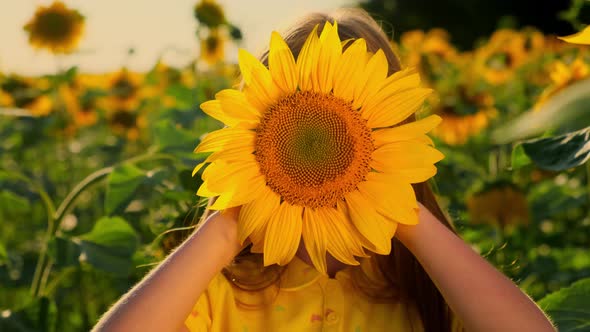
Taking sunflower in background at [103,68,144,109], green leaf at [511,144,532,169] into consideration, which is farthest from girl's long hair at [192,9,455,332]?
sunflower in background at [103,68,144,109]

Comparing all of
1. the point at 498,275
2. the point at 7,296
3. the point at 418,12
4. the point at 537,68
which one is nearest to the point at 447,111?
the point at 537,68

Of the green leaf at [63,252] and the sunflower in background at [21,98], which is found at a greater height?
the green leaf at [63,252]

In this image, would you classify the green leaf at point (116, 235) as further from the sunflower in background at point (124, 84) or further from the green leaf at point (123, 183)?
the sunflower in background at point (124, 84)

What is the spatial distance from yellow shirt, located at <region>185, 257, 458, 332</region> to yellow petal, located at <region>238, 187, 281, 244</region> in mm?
253

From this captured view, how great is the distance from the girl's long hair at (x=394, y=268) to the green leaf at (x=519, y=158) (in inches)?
4.3

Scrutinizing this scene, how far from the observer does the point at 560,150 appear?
87 centimetres

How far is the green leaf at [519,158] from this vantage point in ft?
3.07

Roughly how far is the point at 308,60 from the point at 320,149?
0.08 m

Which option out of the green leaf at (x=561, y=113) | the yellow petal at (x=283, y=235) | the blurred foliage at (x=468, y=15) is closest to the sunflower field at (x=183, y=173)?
the green leaf at (x=561, y=113)

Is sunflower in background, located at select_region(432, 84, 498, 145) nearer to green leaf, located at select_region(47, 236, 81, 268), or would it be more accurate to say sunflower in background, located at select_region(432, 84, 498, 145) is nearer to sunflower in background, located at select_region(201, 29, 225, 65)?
sunflower in background, located at select_region(201, 29, 225, 65)

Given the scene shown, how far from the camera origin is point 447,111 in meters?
2.88

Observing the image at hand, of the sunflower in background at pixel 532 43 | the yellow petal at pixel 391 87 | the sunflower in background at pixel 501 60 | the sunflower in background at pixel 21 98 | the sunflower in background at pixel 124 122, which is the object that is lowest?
the sunflower in background at pixel 124 122

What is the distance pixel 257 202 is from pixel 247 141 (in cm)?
6

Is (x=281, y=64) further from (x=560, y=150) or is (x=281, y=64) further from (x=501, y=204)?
(x=501, y=204)
